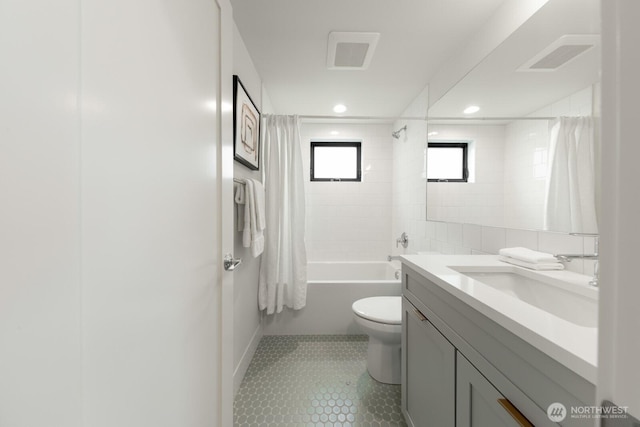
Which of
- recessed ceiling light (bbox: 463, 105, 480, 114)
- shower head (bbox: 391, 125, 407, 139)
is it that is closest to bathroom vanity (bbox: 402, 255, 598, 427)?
recessed ceiling light (bbox: 463, 105, 480, 114)

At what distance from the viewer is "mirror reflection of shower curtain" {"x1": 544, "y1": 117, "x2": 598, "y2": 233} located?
0.96m

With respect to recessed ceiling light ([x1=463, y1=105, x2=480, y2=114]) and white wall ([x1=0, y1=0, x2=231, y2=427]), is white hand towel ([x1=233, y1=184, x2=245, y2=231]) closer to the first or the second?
white wall ([x1=0, y1=0, x2=231, y2=427])

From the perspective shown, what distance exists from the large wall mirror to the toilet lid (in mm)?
765

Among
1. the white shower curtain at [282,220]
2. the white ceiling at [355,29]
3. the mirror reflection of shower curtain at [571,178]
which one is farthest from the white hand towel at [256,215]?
the mirror reflection of shower curtain at [571,178]

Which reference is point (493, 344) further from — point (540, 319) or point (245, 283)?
point (245, 283)

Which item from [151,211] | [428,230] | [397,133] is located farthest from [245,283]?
[397,133]

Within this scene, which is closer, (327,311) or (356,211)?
(327,311)

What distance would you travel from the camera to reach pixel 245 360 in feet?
5.94

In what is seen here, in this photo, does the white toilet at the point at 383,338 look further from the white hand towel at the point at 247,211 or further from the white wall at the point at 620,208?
the white wall at the point at 620,208

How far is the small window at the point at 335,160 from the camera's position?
331cm

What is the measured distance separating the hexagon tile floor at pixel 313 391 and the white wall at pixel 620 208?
4.84 ft

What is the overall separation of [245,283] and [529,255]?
166cm

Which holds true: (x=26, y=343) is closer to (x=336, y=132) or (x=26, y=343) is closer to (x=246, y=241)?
(x=246, y=241)

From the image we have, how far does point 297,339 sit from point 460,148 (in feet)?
6.46
